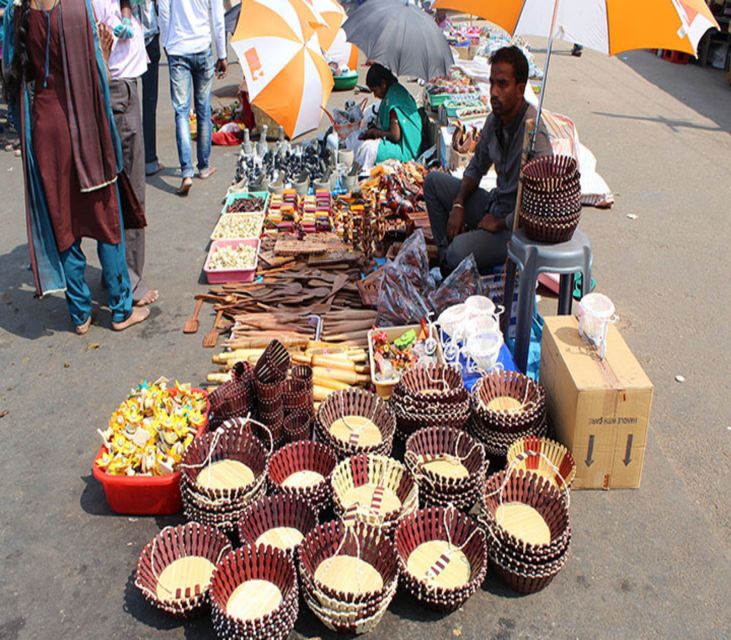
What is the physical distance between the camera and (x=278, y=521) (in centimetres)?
291

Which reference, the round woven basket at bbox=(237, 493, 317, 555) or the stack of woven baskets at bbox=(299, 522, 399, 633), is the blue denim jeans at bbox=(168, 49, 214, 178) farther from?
the stack of woven baskets at bbox=(299, 522, 399, 633)

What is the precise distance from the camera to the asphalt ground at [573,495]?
268 centimetres

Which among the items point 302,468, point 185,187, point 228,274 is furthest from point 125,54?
point 302,468

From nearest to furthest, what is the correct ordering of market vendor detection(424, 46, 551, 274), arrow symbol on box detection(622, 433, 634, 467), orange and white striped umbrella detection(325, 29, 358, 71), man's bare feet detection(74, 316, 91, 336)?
arrow symbol on box detection(622, 433, 634, 467) → market vendor detection(424, 46, 551, 274) → man's bare feet detection(74, 316, 91, 336) → orange and white striped umbrella detection(325, 29, 358, 71)

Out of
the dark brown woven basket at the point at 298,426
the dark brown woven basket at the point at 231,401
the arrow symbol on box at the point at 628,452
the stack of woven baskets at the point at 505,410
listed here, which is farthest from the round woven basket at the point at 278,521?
the arrow symbol on box at the point at 628,452

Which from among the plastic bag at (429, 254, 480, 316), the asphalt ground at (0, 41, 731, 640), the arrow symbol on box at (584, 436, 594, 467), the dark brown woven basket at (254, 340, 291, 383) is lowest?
the asphalt ground at (0, 41, 731, 640)

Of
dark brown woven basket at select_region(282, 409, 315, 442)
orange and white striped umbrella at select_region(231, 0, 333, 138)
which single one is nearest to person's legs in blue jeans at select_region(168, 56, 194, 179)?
orange and white striped umbrella at select_region(231, 0, 333, 138)

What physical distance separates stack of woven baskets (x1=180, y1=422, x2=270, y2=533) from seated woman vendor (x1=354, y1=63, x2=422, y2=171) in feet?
13.3

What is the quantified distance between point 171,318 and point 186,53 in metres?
2.96

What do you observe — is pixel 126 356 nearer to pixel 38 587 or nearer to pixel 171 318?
pixel 171 318

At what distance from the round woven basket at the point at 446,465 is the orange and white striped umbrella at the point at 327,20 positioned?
4991 millimetres

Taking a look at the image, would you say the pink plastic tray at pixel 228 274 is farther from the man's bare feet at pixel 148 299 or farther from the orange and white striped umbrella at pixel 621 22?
the orange and white striped umbrella at pixel 621 22

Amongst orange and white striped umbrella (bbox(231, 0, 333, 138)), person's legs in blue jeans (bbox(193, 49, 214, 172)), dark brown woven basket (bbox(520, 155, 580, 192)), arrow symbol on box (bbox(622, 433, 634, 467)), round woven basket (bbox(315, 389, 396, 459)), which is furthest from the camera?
person's legs in blue jeans (bbox(193, 49, 214, 172))

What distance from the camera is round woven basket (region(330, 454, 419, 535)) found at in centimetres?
288
